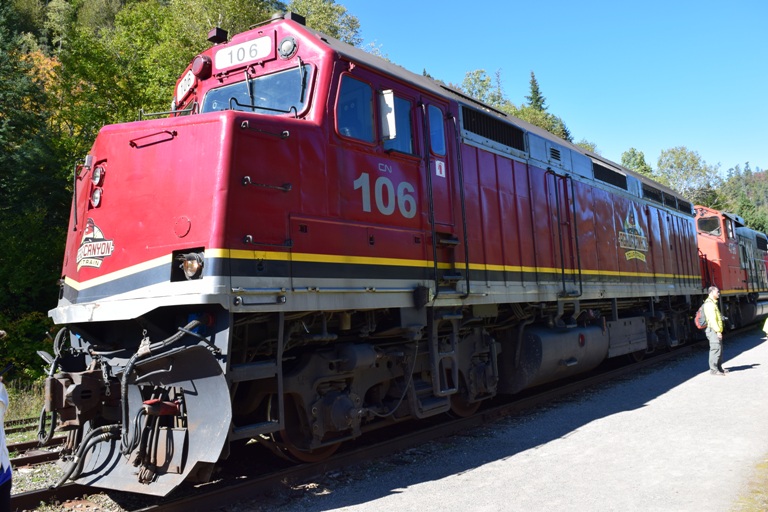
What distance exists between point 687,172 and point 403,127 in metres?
62.4

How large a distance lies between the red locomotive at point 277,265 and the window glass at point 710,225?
45.4 feet

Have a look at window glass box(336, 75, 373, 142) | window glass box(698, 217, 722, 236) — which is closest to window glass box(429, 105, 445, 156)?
window glass box(336, 75, 373, 142)

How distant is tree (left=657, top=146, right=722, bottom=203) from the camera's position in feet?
193

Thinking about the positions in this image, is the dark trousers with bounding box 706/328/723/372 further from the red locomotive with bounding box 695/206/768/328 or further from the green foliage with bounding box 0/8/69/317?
the green foliage with bounding box 0/8/69/317

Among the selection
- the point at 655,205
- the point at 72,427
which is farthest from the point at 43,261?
the point at 655,205

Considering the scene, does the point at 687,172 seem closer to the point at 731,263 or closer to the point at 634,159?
the point at 634,159

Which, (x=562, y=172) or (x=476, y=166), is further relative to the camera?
(x=562, y=172)

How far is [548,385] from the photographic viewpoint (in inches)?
419

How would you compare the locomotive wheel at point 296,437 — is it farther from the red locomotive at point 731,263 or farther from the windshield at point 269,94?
the red locomotive at point 731,263

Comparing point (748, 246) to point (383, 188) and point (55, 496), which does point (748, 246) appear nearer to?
point (383, 188)

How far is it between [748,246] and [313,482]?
20845mm

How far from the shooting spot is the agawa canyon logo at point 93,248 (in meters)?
4.93

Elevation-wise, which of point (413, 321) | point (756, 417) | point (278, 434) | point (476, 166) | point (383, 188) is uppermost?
point (476, 166)

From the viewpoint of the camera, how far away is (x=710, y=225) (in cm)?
1861
